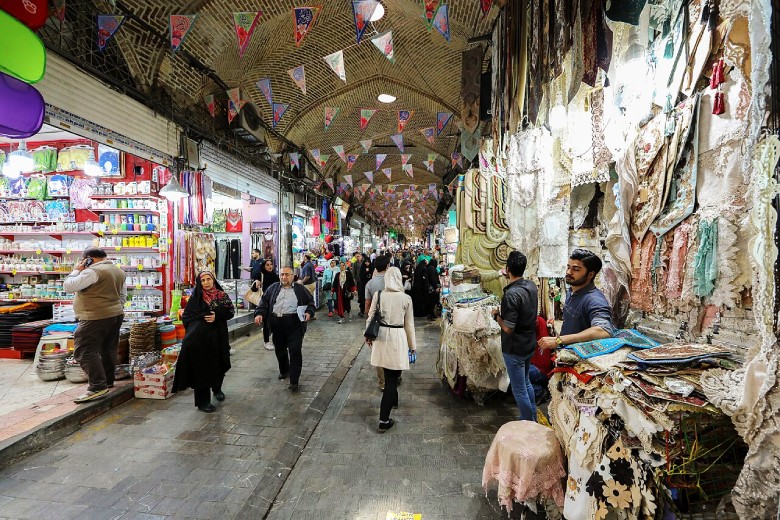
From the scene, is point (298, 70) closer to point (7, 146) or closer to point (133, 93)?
point (133, 93)

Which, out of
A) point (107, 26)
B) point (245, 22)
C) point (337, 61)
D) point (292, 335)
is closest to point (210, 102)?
point (107, 26)

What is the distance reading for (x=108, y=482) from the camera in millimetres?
2820

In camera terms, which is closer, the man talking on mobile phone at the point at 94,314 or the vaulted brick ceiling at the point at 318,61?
the man talking on mobile phone at the point at 94,314

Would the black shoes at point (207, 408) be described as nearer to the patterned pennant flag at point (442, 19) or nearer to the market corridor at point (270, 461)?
the market corridor at point (270, 461)

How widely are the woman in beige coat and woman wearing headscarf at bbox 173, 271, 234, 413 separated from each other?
5.98ft

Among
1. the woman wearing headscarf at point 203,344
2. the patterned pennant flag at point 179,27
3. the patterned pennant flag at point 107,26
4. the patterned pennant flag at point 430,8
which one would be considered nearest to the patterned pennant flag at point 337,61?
the patterned pennant flag at point 430,8

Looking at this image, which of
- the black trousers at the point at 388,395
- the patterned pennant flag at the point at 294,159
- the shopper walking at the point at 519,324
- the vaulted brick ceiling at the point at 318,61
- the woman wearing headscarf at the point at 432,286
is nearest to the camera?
the shopper walking at the point at 519,324

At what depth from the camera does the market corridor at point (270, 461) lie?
2.53m

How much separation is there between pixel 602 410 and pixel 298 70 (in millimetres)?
7140

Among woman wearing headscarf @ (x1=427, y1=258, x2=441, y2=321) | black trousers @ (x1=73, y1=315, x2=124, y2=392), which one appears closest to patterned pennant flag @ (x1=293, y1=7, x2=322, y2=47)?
black trousers @ (x1=73, y1=315, x2=124, y2=392)

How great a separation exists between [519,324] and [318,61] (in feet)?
27.0

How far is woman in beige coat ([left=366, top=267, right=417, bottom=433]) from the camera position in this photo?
3645 millimetres

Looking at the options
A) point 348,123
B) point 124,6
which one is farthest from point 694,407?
point 348,123

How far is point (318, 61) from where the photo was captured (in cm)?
880
